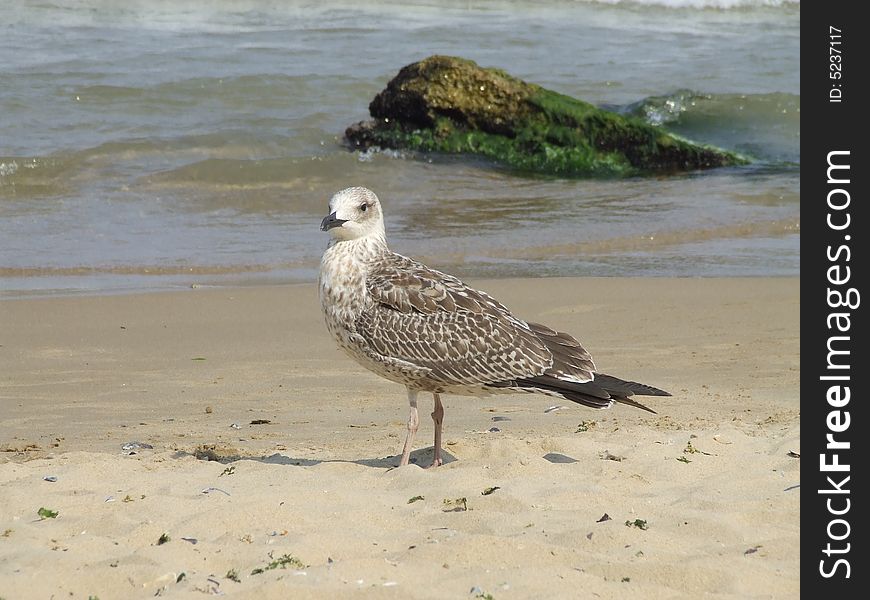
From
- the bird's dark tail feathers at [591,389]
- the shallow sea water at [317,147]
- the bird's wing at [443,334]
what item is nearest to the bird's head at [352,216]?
the bird's wing at [443,334]

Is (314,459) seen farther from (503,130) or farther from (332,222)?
(503,130)

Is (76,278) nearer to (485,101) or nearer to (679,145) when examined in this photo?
(485,101)

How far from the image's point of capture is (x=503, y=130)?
723 inches

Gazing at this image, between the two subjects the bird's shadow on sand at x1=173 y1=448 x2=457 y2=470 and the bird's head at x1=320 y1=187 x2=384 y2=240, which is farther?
the bird's head at x1=320 y1=187 x2=384 y2=240

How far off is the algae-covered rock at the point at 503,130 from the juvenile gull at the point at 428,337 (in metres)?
11.6

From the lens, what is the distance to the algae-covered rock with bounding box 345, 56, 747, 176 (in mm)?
18078

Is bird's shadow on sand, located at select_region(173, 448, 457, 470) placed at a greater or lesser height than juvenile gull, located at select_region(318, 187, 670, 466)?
lesser

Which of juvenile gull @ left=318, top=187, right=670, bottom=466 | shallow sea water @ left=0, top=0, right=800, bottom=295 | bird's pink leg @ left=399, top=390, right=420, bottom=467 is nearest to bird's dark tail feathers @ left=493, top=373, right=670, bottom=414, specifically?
juvenile gull @ left=318, top=187, right=670, bottom=466

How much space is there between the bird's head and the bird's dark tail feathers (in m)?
1.09

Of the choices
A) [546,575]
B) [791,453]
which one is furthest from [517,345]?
[546,575]

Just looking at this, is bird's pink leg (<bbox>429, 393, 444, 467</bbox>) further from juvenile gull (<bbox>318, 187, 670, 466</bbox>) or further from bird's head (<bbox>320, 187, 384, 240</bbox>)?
bird's head (<bbox>320, 187, 384, 240</bbox>)

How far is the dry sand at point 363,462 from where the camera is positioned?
4312 mm

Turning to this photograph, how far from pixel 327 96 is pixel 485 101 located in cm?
411

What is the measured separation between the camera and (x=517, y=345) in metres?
6.25
